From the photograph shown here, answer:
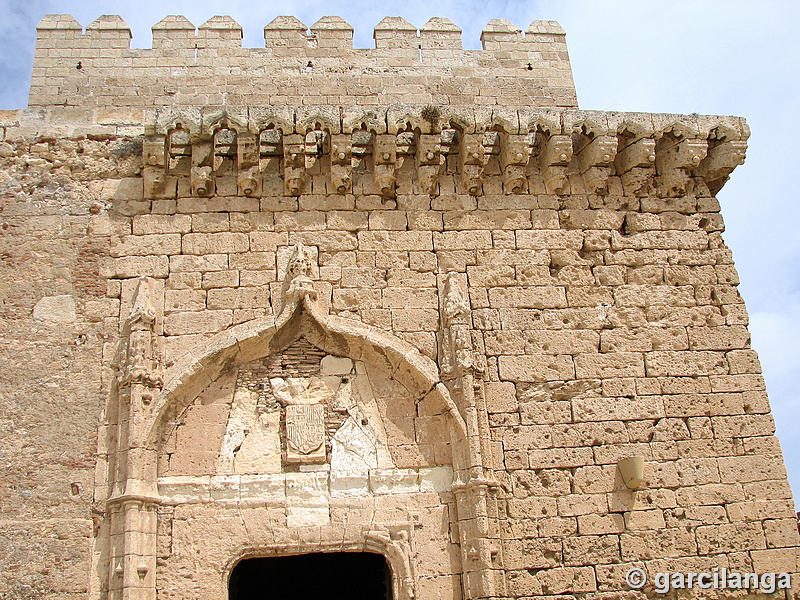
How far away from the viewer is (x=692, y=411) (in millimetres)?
6051

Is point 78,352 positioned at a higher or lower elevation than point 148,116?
lower

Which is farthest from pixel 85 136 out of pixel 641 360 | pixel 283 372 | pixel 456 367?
pixel 641 360

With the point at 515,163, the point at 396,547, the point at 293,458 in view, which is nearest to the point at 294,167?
the point at 515,163

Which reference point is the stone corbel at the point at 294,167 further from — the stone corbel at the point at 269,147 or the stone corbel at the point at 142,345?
the stone corbel at the point at 142,345

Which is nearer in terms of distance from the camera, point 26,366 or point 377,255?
point 26,366

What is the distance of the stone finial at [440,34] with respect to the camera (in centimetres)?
776

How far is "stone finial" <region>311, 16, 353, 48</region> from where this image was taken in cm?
769

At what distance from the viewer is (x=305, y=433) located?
5.77 m

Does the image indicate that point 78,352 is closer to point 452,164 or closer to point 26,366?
point 26,366

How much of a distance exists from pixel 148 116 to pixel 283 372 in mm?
2454

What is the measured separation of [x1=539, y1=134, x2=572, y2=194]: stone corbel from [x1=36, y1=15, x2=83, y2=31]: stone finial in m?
4.84

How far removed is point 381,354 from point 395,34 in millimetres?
3619

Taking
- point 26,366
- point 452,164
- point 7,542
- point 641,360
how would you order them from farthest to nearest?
point 452,164
point 641,360
point 26,366
point 7,542

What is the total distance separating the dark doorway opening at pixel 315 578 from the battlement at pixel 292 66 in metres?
4.98
